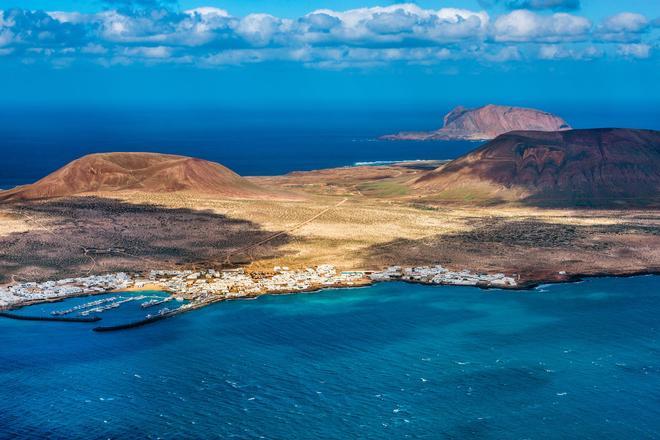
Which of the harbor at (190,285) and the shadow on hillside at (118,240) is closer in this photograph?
the harbor at (190,285)

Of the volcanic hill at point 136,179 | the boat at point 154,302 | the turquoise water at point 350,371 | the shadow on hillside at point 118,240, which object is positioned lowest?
the turquoise water at point 350,371

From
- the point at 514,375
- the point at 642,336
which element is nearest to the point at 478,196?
the point at 642,336

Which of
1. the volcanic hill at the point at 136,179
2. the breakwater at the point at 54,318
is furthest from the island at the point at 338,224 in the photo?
the breakwater at the point at 54,318

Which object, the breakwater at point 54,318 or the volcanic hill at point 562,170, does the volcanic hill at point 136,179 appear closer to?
the volcanic hill at point 562,170

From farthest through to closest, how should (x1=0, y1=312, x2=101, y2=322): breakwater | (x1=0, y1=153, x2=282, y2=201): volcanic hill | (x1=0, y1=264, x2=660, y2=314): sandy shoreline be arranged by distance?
(x1=0, y1=153, x2=282, y2=201): volcanic hill, (x1=0, y1=264, x2=660, y2=314): sandy shoreline, (x1=0, y1=312, x2=101, y2=322): breakwater

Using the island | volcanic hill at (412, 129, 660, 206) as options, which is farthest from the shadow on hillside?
volcanic hill at (412, 129, 660, 206)

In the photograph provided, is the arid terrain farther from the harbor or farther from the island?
the harbor
